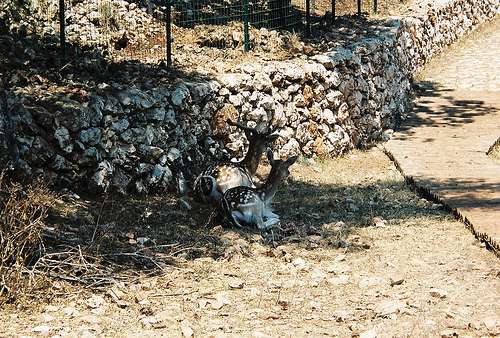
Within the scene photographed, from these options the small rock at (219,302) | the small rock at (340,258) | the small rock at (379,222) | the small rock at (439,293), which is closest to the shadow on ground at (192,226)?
the small rock at (379,222)

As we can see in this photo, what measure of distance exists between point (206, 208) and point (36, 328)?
10.8ft

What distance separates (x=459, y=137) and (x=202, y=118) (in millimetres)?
4856

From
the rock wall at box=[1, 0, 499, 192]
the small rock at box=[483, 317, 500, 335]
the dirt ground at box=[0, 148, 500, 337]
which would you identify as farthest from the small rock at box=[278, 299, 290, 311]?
the rock wall at box=[1, 0, 499, 192]

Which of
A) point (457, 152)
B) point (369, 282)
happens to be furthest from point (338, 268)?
point (457, 152)

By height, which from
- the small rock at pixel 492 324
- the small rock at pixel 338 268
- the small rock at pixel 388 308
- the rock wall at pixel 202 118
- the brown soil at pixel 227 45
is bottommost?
the small rock at pixel 492 324

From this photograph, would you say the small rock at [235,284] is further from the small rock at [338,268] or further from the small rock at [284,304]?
the small rock at [338,268]

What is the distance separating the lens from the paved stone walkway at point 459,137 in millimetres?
9859

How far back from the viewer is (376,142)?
527 inches

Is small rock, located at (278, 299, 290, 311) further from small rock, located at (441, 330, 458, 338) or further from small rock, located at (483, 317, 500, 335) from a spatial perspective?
small rock, located at (483, 317, 500, 335)

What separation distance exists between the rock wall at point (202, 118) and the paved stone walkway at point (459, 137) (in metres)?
0.71

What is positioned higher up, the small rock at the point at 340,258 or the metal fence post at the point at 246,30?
the metal fence post at the point at 246,30

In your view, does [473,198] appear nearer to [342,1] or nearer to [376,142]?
[376,142]

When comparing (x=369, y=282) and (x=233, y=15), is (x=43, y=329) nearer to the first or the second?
(x=369, y=282)

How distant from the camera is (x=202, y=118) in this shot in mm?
10359
